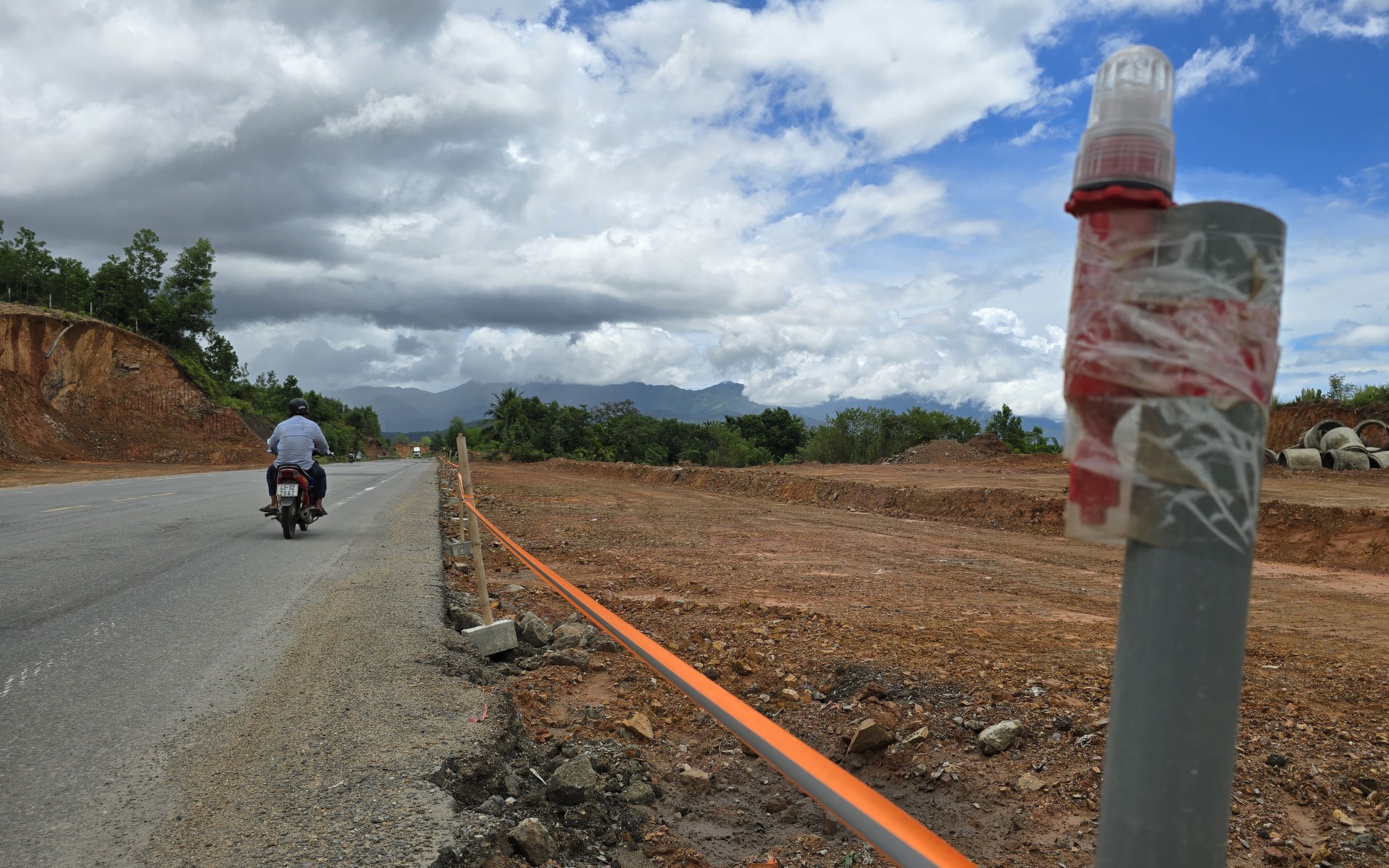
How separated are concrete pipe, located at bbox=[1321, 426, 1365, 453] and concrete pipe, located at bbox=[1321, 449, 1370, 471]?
1.15 feet

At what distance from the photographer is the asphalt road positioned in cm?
273

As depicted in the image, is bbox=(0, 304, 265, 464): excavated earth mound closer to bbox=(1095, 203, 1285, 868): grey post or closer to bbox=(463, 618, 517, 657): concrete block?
bbox=(463, 618, 517, 657): concrete block

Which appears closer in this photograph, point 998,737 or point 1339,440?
point 998,737

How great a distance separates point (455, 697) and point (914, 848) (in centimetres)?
307

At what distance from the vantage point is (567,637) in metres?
5.50

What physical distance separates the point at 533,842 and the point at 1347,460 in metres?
23.9

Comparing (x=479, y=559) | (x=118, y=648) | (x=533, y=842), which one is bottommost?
(x=118, y=648)

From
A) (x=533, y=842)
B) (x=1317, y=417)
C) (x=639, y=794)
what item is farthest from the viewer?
(x=1317, y=417)

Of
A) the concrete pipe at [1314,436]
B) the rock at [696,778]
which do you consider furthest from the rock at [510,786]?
the concrete pipe at [1314,436]

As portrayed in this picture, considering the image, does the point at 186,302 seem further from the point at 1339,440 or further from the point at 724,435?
the point at 1339,440

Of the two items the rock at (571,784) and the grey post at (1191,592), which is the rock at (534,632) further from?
the grey post at (1191,592)

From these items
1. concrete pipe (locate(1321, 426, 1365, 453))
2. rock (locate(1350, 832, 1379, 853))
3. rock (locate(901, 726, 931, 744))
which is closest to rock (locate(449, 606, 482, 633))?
rock (locate(901, 726, 931, 744))

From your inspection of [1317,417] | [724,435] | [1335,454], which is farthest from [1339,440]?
[724,435]

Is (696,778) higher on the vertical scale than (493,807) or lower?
lower
